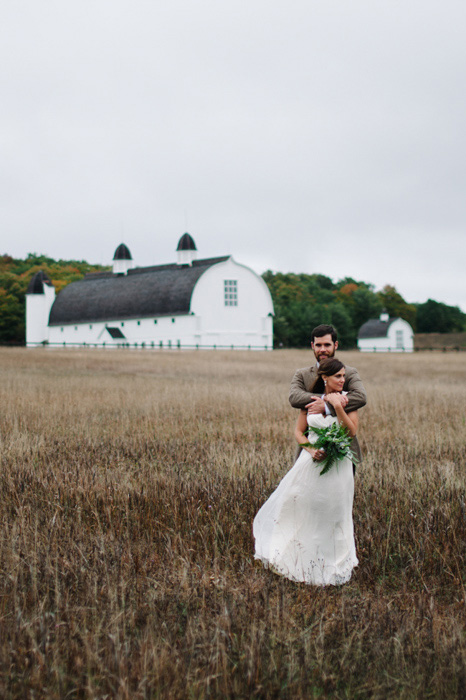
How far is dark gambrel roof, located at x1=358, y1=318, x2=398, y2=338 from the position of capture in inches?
3290

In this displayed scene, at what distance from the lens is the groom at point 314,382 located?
4.29 metres

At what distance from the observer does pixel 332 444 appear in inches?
156

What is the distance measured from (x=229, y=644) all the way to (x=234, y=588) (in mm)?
741

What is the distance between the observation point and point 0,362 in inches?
1027

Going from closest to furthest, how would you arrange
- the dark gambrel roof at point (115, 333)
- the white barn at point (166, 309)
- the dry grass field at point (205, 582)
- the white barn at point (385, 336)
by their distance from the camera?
the dry grass field at point (205, 582) → the white barn at point (166, 309) → the dark gambrel roof at point (115, 333) → the white barn at point (385, 336)

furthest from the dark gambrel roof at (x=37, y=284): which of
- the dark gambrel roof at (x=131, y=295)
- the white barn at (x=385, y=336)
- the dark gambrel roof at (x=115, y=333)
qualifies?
the white barn at (x=385, y=336)

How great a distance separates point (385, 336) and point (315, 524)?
3193 inches

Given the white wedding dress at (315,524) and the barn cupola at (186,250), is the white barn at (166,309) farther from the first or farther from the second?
the white wedding dress at (315,524)

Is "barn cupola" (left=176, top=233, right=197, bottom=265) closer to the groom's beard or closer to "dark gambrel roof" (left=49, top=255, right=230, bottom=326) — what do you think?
"dark gambrel roof" (left=49, top=255, right=230, bottom=326)

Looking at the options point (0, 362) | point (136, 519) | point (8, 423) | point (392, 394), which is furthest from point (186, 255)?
point (136, 519)

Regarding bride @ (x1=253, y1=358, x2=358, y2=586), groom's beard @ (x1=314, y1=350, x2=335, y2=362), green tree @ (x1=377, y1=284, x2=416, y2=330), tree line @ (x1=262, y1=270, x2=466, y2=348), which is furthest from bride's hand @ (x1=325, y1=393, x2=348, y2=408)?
green tree @ (x1=377, y1=284, x2=416, y2=330)

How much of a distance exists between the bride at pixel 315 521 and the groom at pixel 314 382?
0.30ft

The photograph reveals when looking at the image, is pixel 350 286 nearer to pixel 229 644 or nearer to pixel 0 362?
pixel 0 362

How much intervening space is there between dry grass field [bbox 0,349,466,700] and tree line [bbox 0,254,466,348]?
219 feet
